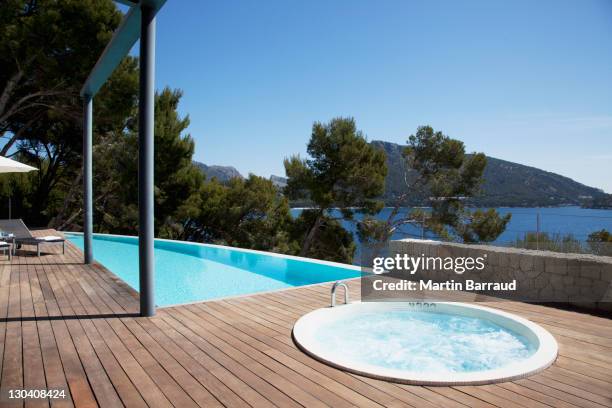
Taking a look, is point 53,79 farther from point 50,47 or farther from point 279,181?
point 279,181

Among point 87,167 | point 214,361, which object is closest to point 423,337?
point 214,361

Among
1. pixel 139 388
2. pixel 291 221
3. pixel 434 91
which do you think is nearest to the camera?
pixel 139 388

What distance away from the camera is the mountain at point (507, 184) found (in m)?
14.5

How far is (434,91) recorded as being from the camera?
17.4 metres

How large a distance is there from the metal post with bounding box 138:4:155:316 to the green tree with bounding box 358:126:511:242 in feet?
41.9

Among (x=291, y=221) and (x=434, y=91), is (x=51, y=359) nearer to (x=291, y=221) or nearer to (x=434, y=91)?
(x=291, y=221)

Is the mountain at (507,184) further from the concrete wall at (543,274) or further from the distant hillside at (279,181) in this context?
the concrete wall at (543,274)

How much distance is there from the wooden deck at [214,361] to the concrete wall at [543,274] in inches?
13.7

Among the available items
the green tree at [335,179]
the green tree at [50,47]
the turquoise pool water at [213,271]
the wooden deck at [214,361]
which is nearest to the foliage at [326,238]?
the green tree at [335,179]

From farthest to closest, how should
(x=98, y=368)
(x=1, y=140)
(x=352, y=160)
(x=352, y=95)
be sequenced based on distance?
(x=352, y=95) < (x=352, y=160) < (x=1, y=140) < (x=98, y=368)

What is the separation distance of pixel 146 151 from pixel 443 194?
15.1 meters

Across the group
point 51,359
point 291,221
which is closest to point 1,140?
point 291,221

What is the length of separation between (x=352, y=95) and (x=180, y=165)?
38.6 feet

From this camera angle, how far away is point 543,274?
4.37 meters
